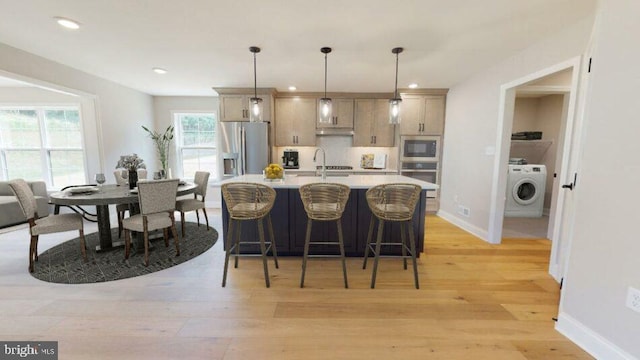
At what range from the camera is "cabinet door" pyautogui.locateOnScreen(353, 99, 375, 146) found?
484cm

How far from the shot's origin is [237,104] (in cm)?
464

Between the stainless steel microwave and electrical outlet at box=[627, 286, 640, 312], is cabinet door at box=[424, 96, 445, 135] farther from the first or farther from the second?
electrical outlet at box=[627, 286, 640, 312]

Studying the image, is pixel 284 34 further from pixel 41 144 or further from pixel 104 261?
→ pixel 41 144

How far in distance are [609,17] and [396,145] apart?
3.38m

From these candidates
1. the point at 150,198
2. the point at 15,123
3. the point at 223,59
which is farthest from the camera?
the point at 15,123

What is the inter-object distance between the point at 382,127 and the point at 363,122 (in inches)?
15.2

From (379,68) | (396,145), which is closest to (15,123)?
(379,68)

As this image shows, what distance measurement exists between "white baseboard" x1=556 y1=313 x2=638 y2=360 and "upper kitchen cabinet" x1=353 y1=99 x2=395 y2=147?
11.8 feet

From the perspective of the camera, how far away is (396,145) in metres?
4.81

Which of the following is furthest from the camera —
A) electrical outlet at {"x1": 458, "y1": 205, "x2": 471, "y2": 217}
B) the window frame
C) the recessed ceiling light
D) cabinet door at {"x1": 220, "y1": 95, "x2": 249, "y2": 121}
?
the window frame

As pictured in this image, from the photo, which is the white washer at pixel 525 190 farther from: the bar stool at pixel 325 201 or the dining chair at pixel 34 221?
the dining chair at pixel 34 221

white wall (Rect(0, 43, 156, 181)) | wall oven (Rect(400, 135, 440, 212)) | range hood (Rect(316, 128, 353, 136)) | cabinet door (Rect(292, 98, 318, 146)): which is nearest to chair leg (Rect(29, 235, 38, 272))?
white wall (Rect(0, 43, 156, 181))

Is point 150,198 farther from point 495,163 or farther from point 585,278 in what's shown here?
point 495,163

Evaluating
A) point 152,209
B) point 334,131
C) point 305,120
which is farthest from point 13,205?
point 334,131
